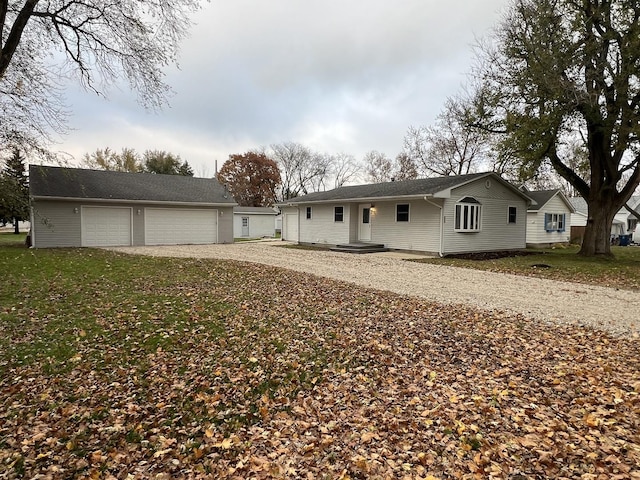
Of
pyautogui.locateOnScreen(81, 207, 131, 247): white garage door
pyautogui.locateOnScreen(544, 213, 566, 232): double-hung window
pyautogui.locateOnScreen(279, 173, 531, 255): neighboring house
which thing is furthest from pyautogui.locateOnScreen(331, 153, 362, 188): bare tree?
pyautogui.locateOnScreen(81, 207, 131, 247): white garage door

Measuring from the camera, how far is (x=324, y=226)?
65.4 ft

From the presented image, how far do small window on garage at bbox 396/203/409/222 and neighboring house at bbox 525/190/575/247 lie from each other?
10.4 metres

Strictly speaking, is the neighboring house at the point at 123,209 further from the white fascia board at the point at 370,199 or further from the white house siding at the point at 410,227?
the white house siding at the point at 410,227

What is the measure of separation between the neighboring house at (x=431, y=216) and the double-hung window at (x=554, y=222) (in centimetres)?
545

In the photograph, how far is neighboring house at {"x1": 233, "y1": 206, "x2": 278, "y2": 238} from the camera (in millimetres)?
29594

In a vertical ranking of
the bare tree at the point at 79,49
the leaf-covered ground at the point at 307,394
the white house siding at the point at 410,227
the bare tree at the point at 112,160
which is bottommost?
the leaf-covered ground at the point at 307,394

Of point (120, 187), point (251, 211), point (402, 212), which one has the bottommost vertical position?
point (402, 212)

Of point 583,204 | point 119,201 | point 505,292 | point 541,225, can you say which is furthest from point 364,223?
point 583,204

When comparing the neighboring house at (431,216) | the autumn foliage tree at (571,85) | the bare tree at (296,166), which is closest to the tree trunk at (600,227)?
the autumn foliage tree at (571,85)

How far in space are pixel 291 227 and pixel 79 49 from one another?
1446 cm

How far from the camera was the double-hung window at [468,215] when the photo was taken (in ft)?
51.8

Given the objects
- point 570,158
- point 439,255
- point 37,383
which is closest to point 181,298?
point 37,383

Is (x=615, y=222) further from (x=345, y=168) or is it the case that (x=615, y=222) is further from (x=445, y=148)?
(x=345, y=168)

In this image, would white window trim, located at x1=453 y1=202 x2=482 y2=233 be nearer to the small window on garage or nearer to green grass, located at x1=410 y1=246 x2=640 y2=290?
the small window on garage
